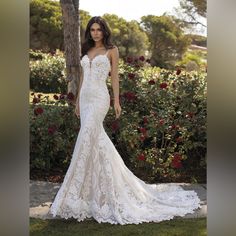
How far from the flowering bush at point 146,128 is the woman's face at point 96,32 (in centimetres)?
130

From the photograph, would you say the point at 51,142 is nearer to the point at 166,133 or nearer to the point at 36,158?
the point at 36,158

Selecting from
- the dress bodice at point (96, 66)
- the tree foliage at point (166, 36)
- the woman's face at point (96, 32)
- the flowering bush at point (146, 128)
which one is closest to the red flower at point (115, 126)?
the flowering bush at point (146, 128)

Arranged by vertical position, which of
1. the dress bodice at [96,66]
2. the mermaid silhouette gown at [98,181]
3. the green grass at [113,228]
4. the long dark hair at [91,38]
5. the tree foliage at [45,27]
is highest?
the tree foliage at [45,27]

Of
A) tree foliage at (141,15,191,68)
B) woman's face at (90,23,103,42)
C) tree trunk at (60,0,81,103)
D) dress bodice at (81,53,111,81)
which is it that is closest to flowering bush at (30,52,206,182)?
tree trunk at (60,0,81,103)

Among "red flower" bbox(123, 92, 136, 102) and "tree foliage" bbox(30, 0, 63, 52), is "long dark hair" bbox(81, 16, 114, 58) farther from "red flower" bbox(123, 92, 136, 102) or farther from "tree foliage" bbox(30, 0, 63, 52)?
"tree foliage" bbox(30, 0, 63, 52)

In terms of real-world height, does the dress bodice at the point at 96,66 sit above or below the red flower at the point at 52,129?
above

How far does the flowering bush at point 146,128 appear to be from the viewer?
5.00m

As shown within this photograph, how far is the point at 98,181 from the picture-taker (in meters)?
3.72

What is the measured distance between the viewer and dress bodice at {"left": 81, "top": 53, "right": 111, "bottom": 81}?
3.80m

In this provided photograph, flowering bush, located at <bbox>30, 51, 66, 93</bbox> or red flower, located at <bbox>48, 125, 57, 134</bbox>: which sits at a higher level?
flowering bush, located at <bbox>30, 51, 66, 93</bbox>

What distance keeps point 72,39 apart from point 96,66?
2128 mm

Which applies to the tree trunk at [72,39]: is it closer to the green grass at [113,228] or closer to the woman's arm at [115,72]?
the woman's arm at [115,72]
